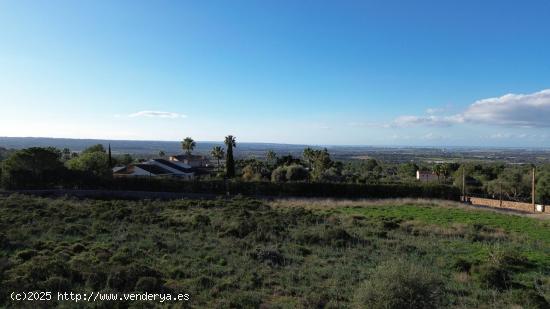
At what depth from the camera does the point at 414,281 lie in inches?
319

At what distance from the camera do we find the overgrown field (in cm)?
931

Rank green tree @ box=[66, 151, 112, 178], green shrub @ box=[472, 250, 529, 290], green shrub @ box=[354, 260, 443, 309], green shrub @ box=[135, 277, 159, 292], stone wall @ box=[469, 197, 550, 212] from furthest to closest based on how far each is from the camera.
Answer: green tree @ box=[66, 151, 112, 178] → stone wall @ box=[469, 197, 550, 212] → green shrub @ box=[472, 250, 529, 290] → green shrub @ box=[135, 277, 159, 292] → green shrub @ box=[354, 260, 443, 309]

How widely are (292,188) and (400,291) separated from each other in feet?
106

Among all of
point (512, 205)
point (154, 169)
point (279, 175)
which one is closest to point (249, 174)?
point (279, 175)

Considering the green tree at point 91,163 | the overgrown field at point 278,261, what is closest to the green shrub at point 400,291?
the overgrown field at point 278,261

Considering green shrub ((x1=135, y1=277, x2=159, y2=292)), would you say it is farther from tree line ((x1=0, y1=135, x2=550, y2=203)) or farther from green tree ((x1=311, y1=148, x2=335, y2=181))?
green tree ((x1=311, y1=148, x2=335, y2=181))

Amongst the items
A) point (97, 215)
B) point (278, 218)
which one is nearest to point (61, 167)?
point (97, 215)

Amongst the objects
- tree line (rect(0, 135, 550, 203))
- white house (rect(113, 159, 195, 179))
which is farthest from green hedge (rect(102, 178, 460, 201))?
white house (rect(113, 159, 195, 179))

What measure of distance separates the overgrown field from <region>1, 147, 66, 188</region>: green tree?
58.2 ft

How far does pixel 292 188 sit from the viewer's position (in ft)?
132

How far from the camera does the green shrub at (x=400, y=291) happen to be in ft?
26.1

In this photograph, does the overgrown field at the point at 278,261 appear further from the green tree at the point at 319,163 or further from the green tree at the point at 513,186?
the green tree at the point at 319,163

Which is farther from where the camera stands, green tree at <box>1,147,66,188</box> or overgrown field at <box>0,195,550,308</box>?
green tree at <box>1,147,66,188</box>

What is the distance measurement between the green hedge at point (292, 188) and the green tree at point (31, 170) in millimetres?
4902
